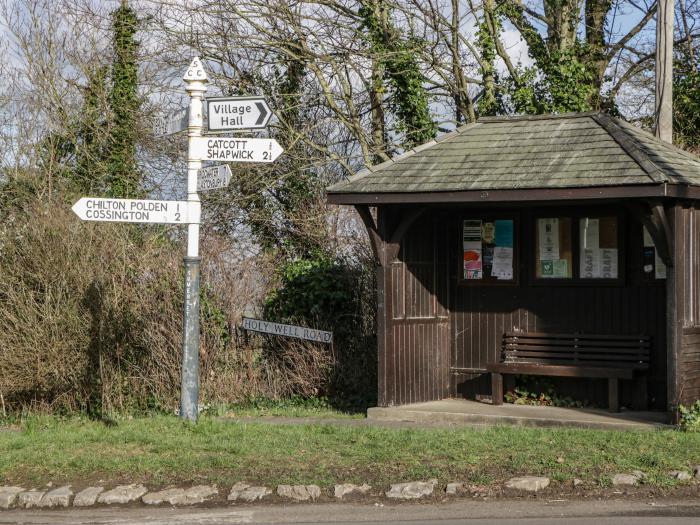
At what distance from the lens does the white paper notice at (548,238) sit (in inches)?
516

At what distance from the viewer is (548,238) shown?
43.2 feet

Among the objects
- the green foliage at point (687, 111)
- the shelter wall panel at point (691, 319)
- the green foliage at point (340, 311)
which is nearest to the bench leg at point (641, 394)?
the shelter wall panel at point (691, 319)

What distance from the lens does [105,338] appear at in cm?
1454

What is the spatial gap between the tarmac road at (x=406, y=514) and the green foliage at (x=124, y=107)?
46.5 feet

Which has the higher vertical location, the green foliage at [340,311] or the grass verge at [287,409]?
the green foliage at [340,311]

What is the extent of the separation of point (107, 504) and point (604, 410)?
21.4ft

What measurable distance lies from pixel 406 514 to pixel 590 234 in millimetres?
5918

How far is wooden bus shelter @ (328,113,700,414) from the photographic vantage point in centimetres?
1142

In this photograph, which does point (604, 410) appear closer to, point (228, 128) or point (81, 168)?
point (228, 128)

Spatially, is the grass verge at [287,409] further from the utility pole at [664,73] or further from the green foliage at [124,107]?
the green foliage at [124,107]

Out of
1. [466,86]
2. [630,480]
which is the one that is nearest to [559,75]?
[466,86]

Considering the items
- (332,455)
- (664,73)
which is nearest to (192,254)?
(332,455)

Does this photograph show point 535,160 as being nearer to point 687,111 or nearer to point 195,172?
point 195,172

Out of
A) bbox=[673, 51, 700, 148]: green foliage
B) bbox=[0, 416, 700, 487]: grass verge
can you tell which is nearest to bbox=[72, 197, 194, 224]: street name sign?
bbox=[0, 416, 700, 487]: grass verge
